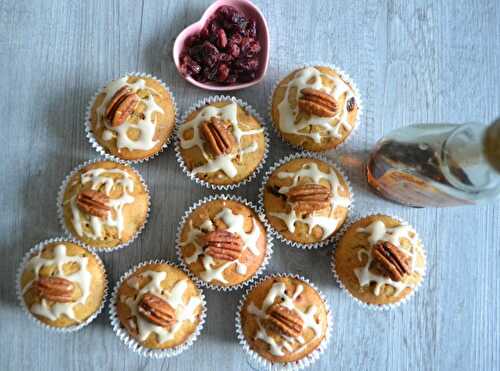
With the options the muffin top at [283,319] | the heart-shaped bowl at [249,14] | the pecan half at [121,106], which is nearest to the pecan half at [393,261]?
the muffin top at [283,319]

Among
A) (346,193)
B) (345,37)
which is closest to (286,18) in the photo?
(345,37)

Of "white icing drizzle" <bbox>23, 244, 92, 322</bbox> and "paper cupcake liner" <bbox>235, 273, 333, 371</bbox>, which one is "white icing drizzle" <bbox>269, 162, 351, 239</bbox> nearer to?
"paper cupcake liner" <bbox>235, 273, 333, 371</bbox>

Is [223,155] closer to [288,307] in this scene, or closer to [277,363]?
[288,307]

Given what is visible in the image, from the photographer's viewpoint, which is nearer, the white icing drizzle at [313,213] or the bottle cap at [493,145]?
the bottle cap at [493,145]

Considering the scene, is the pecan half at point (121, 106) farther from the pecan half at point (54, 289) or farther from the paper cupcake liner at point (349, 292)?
the paper cupcake liner at point (349, 292)

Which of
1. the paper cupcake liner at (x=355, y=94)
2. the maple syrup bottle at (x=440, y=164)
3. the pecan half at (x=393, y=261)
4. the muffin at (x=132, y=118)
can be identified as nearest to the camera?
the maple syrup bottle at (x=440, y=164)

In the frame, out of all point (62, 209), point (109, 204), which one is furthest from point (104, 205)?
point (62, 209)
